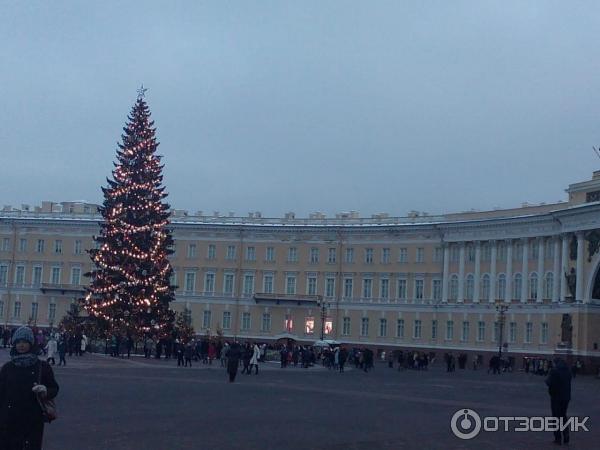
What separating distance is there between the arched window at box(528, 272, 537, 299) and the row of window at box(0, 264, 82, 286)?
39.0m

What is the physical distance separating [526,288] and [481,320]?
15.8 ft

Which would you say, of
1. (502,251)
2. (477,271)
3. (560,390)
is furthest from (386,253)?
(560,390)

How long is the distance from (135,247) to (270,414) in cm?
2977

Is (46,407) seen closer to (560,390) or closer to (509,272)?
(560,390)

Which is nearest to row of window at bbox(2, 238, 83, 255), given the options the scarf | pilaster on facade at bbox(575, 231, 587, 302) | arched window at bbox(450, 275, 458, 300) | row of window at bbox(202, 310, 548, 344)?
row of window at bbox(202, 310, 548, 344)

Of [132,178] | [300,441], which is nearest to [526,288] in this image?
[132,178]

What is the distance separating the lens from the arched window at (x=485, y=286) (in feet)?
Result: 250

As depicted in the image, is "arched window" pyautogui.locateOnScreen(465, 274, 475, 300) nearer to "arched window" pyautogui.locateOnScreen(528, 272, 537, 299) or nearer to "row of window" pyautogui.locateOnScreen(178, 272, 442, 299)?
"row of window" pyautogui.locateOnScreen(178, 272, 442, 299)

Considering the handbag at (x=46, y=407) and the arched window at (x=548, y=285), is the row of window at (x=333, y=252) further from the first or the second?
the handbag at (x=46, y=407)

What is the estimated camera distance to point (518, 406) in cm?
2698

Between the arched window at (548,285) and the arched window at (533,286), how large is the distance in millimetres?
1119

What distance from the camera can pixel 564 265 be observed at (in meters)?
68.2

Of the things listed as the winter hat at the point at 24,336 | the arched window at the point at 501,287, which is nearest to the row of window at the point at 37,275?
the arched window at the point at 501,287

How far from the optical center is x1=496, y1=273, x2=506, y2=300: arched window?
7500 cm
